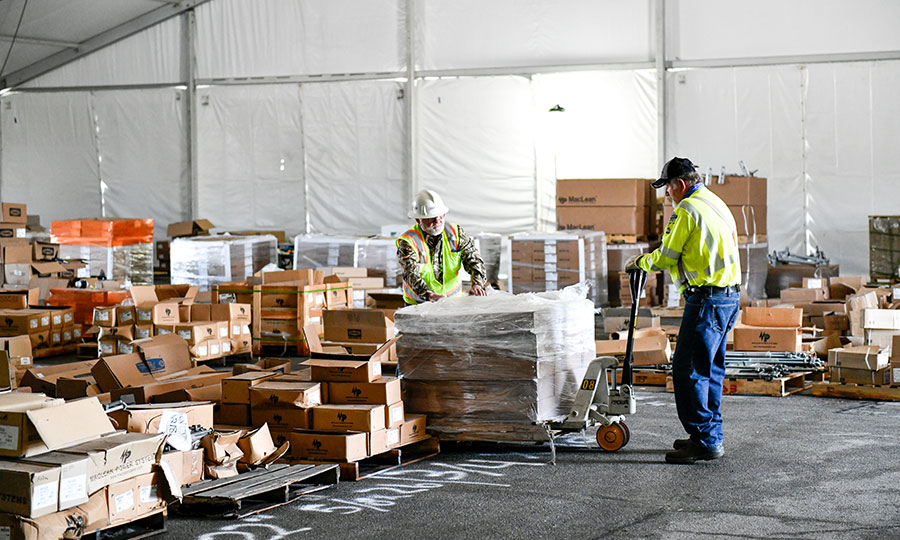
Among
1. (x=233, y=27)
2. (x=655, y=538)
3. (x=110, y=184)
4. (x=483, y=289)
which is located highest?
(x=233, y=27)

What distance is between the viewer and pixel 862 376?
27.5ft

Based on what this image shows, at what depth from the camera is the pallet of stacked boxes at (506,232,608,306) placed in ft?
48.0

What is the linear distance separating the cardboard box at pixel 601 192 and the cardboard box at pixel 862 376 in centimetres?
695

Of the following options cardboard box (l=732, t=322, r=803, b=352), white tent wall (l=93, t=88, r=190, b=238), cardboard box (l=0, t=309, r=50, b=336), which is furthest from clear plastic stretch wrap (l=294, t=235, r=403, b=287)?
cardboard box (l=732, t=322, r=803, b=352)

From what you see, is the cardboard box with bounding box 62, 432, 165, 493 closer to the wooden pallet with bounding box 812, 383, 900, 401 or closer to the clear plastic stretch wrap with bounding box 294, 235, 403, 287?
the wooden pallet with bounding box 812, 383, 900, 401

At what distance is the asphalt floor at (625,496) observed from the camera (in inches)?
195

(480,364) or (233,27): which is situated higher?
(233,27)

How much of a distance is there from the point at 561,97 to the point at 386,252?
4857 mm

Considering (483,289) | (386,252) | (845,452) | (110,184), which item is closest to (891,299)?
(845,452)

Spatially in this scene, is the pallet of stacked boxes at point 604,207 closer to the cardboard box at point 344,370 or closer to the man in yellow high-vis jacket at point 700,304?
the man in yellow high-vis jacket at point 700,304

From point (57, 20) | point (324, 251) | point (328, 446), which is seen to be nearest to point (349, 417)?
point (328, 446)

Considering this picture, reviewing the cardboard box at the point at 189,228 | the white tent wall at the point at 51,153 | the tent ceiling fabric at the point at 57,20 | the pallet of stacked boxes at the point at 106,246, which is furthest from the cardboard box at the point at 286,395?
the white tent wall at the point at 51,153

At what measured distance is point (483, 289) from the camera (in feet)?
23.8

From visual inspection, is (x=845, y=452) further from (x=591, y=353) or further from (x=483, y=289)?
(x=483, y=289)
